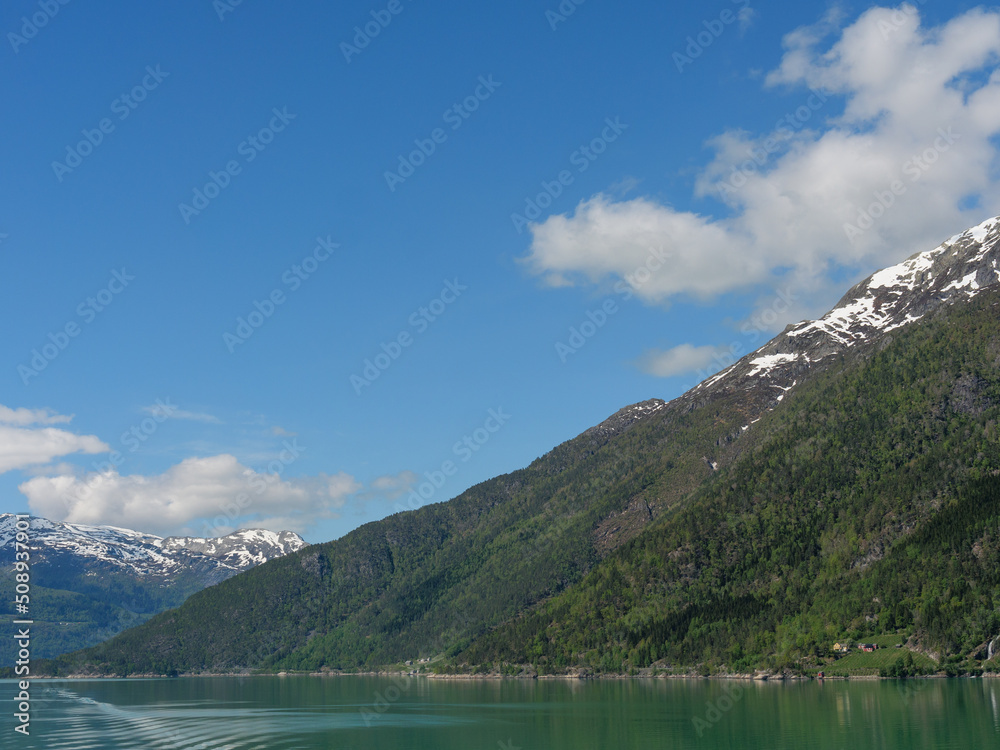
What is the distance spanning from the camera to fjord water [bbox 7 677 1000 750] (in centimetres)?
10738

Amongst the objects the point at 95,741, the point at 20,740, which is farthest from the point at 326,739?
the point at 20,740

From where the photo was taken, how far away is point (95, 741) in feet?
414

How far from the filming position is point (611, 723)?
13412cm

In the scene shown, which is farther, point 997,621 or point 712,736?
point 997,621

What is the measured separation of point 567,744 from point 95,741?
2721 inches

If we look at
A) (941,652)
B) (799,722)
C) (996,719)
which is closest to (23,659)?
(799,722)

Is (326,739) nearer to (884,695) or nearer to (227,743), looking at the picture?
(227,743)

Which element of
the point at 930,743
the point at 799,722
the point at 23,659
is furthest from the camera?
the point at 23,659

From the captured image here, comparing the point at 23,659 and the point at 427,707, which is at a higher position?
the point at 23,659

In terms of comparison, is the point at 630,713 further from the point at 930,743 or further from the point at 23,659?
the point at 23,659

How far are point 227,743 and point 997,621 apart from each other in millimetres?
165608

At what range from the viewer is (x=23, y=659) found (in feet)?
443

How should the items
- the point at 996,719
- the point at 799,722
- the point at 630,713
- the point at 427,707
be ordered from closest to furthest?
1. the point at 996,719
2. the point at 799,722
3. the point at 630,713
4. the point at 427,707

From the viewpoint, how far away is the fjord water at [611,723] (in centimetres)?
10738
